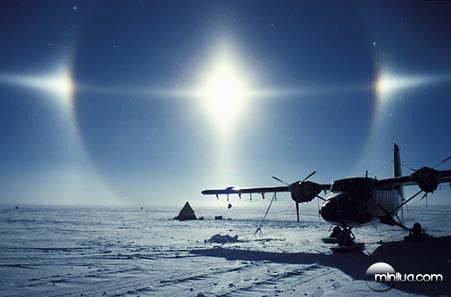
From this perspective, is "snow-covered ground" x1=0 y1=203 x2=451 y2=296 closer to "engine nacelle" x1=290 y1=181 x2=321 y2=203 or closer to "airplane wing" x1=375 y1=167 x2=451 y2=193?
"airplane wing" x1=375 y1=167 x2=451 y2=193

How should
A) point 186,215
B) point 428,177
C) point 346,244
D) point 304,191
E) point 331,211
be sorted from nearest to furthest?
1. point 428,177
2. point 331,211
3. point 346,244
4. point 304,191
5. point 186,215

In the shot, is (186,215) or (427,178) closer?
(427,178)

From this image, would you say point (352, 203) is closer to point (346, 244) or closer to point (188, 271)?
point (346, 244)

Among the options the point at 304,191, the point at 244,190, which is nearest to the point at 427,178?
the point at 304,191

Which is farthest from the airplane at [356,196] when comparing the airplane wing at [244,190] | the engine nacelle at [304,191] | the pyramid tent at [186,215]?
the pyramid tent at [186,215]

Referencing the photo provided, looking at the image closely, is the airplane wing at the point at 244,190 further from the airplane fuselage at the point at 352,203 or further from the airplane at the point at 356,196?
the airplane fuselage at the point at 352,203

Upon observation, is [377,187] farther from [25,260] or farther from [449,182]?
[25,260]
